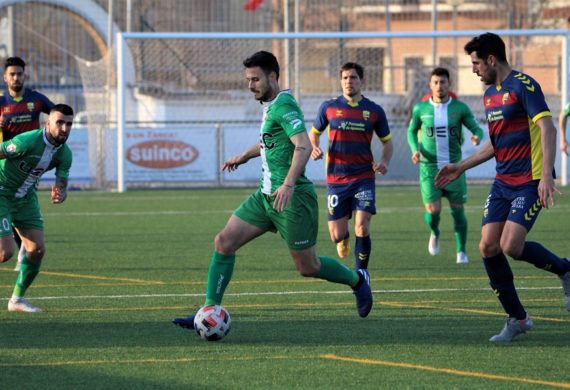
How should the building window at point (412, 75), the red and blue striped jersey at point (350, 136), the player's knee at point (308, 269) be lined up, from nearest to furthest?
the player's knee at point (308, 269) < the red and blue striped jersey at point (350, 136) < the building window at point (412, 75)

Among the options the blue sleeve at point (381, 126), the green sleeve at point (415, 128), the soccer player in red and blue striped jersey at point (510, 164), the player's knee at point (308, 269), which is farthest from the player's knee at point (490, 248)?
the green sleeve at point (415, 128)

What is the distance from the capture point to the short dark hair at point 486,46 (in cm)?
825

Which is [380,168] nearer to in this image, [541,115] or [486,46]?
[486,46]

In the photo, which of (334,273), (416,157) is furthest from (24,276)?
(416,157)

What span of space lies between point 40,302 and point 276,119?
3.57m

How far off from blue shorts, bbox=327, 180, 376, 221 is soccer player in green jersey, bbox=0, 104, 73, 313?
3217 mm

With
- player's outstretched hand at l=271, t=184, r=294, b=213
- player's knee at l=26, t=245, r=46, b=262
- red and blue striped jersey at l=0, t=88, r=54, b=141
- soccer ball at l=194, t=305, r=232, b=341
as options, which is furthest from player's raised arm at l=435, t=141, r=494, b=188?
red and blue striped jersey at l=0, t=88, r=54, b=141

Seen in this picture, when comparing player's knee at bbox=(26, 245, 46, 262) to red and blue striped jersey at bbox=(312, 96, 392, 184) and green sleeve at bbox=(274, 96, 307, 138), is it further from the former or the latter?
red and blue striped jersey at bbox=(312, 96, 392, 184)

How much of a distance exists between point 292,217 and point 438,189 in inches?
257

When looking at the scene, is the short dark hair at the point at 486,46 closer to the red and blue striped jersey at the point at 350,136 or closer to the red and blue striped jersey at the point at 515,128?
the red and blue striped jersey at the point at 515,128

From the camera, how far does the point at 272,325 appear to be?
9266mm

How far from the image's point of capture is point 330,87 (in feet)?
108

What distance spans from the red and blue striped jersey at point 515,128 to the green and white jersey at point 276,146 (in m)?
1.41

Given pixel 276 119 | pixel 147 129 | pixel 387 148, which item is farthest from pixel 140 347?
pixel 147 129
